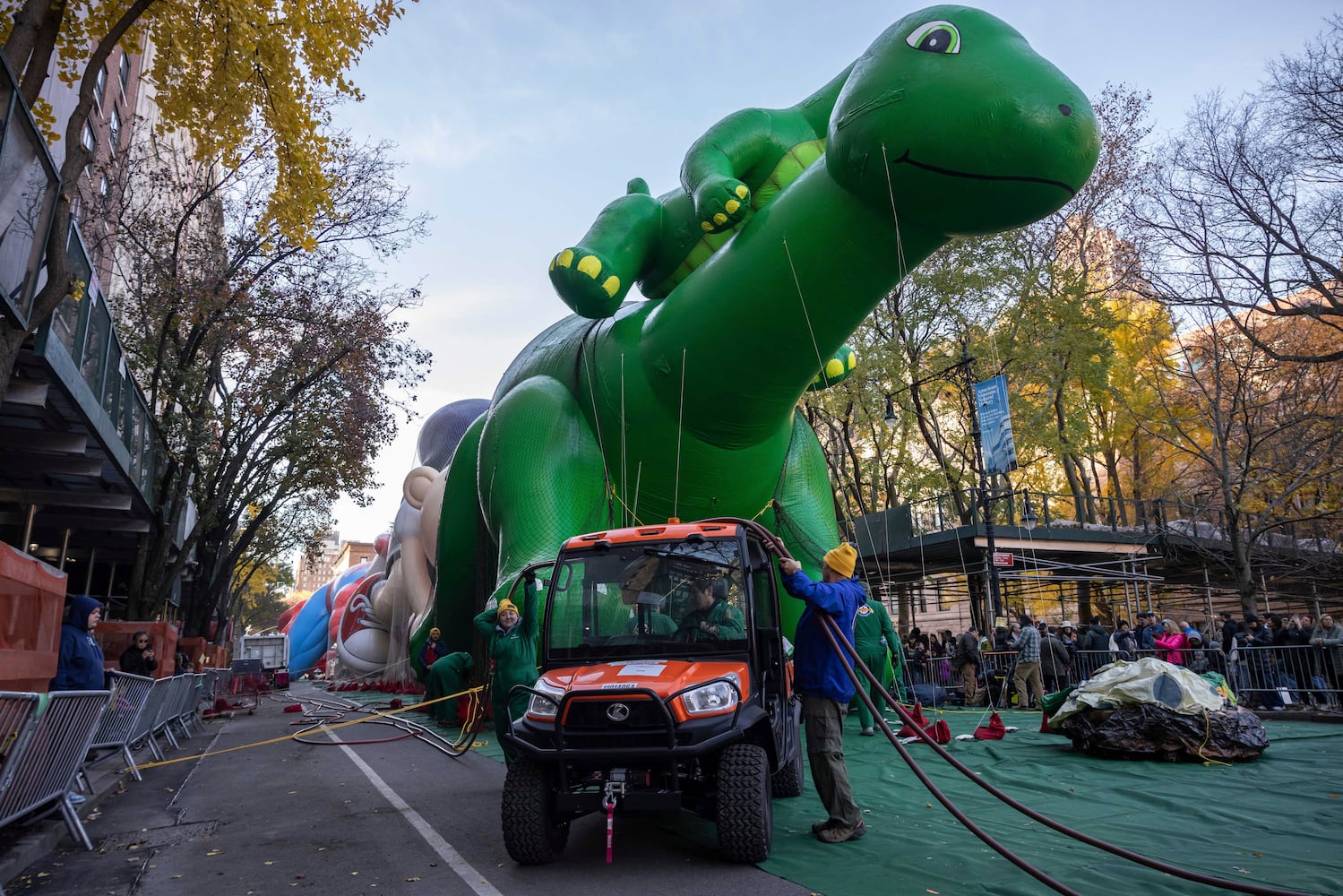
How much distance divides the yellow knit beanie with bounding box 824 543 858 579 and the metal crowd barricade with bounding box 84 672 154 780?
630 centimetres

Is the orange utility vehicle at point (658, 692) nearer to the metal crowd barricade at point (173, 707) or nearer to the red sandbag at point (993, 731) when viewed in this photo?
the red sandbag at point (993, 731)

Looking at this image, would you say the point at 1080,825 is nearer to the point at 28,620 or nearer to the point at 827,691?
the point at 827,691

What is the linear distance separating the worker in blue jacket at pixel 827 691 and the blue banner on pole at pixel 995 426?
1209 cm

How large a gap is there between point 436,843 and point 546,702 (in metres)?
1.43

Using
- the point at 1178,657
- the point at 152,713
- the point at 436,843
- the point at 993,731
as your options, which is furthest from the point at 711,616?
the point at 1178,657

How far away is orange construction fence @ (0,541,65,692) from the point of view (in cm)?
621

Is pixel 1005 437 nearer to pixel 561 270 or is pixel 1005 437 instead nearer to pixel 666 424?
pixel 666 424

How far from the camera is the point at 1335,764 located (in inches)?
318

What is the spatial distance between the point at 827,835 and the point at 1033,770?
3.56m

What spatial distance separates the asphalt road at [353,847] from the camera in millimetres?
4777

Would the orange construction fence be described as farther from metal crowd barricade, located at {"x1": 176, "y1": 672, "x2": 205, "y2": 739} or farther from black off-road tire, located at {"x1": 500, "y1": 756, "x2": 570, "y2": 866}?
metal crowd barricade, located at {"x1": 176, "y1": 672, "x2": 205, "y2": 739}

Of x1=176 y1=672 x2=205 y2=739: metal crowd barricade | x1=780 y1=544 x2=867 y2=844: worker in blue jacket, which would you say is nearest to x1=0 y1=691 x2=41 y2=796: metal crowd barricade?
x1=780 y1=544 x2=867 y2=844: worker in blue jacket

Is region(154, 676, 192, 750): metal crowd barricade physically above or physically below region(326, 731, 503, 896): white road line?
above

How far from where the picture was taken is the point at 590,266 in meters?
7.62
